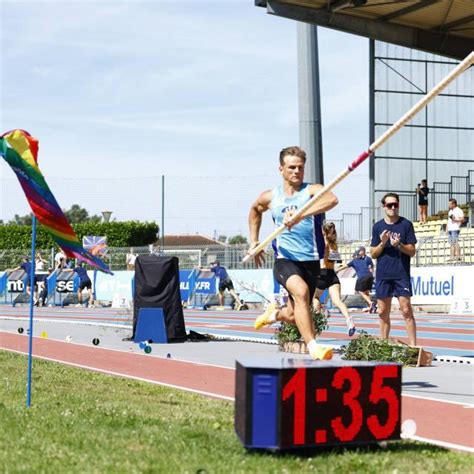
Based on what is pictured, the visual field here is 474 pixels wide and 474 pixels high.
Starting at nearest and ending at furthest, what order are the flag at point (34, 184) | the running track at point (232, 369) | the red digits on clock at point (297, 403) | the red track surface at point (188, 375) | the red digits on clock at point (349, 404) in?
the red digits on clock at point (297, 403) → the red digits on clock at point (349, 404) → the red track surface at point (188, 375) → the running track at point (232, 369) → the flag at point (34, 184)

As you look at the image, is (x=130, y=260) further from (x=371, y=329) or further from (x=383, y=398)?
(x=383, y=398)

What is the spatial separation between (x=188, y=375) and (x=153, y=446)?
486 centimetres

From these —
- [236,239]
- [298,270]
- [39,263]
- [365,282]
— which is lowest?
[298,270]

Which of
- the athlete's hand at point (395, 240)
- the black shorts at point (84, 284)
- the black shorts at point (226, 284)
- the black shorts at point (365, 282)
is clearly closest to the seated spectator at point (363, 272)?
the black shorts at point (365, 282)

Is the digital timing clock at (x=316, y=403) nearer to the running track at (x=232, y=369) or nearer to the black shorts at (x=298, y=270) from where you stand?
the running track at (x=232, y=369)

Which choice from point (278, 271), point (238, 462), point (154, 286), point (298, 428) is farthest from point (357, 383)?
point (154, 286)

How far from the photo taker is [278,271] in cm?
947

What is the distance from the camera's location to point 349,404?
6023mm

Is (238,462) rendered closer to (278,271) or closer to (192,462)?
(192,462)

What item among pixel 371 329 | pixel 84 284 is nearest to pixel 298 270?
pixel 371 329

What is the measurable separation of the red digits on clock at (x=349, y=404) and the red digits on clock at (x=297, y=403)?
8.2 inches

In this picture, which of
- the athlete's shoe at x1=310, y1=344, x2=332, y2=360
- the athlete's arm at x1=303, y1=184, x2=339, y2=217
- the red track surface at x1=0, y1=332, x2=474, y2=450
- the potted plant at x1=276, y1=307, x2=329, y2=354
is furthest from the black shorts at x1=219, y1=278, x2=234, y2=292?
the athlete's shoe at x1=310, y1=344, x2=332, y2=360

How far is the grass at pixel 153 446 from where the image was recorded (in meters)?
5.66

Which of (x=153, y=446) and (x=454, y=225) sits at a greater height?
(x=454, y=225)
